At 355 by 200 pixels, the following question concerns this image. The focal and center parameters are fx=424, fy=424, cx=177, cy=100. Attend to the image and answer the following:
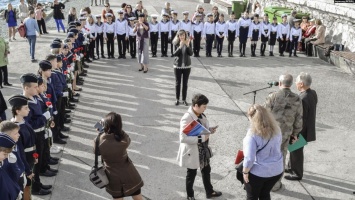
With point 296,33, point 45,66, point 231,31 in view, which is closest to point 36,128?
point 45,66

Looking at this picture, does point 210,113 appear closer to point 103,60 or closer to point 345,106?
point 345,106

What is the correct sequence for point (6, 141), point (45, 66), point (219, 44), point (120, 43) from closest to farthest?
point (6, 141) → point (45, 66) → point (120, 43) → point (219, 44)

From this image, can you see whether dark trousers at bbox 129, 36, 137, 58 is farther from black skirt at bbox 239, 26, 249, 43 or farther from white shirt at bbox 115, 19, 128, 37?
black skirt at bbox 239, 26, 249, 43

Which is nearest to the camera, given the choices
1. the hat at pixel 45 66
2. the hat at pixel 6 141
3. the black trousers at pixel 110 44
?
the hat at pixel 6 141

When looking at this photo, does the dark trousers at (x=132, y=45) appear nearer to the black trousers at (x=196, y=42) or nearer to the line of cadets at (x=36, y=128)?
the black trousers at (x=196, y=42)

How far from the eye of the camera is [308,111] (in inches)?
268

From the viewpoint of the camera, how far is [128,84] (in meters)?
12.3

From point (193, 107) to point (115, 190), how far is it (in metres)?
1.63

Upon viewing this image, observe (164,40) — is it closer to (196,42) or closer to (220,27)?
(196,42)

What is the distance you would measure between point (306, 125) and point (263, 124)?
2.16 metres

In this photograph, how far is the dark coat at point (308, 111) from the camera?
673 cm

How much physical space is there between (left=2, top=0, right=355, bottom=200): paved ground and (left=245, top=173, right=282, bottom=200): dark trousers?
1.28m

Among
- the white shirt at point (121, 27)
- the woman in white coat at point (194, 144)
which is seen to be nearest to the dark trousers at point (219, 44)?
the white shirt at point (121, 27)

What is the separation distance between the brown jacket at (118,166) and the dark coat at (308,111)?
307 cm
